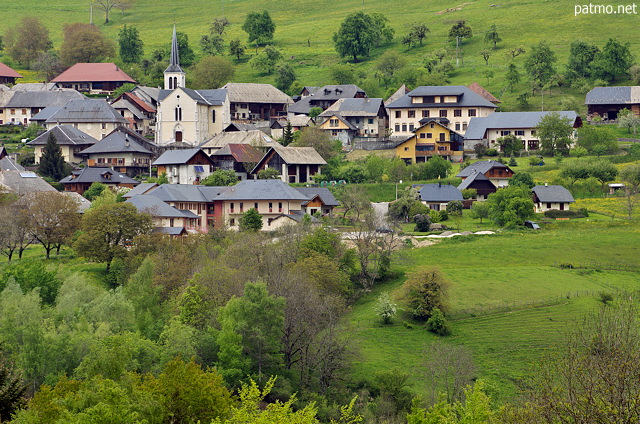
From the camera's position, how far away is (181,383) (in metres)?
40.3

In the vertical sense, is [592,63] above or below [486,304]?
above

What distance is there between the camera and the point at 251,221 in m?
79.2

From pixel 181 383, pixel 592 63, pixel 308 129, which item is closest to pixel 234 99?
pixel 308 129

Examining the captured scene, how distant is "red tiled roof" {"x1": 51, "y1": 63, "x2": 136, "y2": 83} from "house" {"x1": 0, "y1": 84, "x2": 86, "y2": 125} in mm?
11019

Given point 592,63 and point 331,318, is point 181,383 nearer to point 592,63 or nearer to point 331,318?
point 331,318

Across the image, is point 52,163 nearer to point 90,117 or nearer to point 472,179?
point 90,117

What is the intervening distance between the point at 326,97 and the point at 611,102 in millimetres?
34145

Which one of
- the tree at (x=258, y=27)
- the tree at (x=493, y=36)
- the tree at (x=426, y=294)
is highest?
the tree at (x=258, y=27)

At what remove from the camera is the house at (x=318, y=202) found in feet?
278

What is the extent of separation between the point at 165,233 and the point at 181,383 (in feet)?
126

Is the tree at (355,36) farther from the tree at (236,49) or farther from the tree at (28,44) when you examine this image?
the tree at (28,44)

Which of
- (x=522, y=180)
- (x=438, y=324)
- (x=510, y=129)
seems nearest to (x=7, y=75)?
(x=510, y=129)

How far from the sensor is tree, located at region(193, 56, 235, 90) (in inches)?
5420

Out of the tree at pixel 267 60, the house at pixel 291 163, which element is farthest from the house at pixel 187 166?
the tree at pixel 267 60
